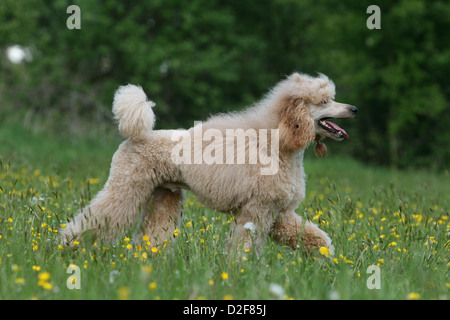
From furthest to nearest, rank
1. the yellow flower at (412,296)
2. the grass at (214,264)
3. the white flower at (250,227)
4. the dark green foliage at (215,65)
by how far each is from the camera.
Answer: the dark green foliage at (215,65) → the white flower at (250,227) → the grass at (214,264) → the yellow flower at (412,296)

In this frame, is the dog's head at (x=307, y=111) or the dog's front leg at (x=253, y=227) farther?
the dog's head at (x=307, y=111)

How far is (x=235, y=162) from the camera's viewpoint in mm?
4625

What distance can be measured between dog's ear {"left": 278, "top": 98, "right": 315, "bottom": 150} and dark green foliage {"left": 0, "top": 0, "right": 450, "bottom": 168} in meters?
13.4

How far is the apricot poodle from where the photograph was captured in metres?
4.57

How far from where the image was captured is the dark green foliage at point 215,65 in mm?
17719

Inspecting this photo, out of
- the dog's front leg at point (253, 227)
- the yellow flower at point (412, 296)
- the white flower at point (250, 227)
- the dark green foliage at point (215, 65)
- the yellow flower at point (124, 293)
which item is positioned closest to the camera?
the yellow flower at point (124, 293)

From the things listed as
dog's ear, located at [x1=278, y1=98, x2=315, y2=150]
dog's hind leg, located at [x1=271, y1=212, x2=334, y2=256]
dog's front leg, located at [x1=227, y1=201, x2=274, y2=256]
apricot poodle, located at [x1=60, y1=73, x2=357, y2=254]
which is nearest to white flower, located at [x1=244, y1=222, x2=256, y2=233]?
dog's front leg, located at [x1=227, y1=201, x2=274, y2=256]

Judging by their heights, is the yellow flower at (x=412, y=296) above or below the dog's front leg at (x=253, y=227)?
below

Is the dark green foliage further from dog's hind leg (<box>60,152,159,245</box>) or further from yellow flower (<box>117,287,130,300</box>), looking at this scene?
yellow flower (<box>117,287,130,300</box>)

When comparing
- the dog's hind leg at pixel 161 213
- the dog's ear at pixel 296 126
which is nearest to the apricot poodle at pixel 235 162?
the dog's ear at pixel 296 126

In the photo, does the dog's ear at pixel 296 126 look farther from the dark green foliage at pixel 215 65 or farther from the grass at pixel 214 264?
the dark green foliage at pixel 215 65

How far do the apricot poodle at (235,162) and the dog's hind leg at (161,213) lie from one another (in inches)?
7.6

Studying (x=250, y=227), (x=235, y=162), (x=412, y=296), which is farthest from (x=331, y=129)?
(x=412, y=296)
